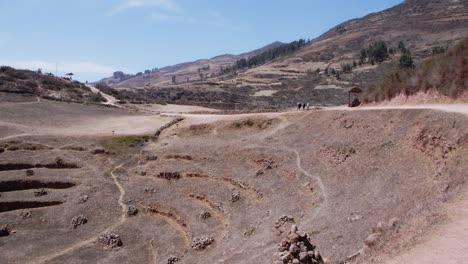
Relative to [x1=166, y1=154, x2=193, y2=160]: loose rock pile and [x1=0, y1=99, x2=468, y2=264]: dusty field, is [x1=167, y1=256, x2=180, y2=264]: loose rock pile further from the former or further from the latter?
[x1=166, y1=154, x2=193, y2=160]: loose rock pile

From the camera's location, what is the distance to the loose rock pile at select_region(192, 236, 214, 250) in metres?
25.2

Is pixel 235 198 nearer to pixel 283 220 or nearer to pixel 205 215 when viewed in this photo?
pixel 205 215

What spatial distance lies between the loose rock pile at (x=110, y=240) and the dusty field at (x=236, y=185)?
39 cm

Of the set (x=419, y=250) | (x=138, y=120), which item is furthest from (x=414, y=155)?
(x=138, y=120)

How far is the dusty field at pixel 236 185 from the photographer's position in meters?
17.9

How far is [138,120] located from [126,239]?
34707 millimetres

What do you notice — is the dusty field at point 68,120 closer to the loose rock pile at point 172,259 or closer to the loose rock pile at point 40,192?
the loose rock pile at point 40,192

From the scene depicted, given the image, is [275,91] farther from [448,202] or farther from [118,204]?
[448,202]

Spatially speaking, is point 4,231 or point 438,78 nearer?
point 4,231

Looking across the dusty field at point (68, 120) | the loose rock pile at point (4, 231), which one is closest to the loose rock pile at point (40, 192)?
the loose rock pile at point (4, 231)

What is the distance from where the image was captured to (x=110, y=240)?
29547 millimetres

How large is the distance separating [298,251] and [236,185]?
19494 mm

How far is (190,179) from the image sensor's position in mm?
37562

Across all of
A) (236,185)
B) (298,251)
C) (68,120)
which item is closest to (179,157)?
(236,185)
